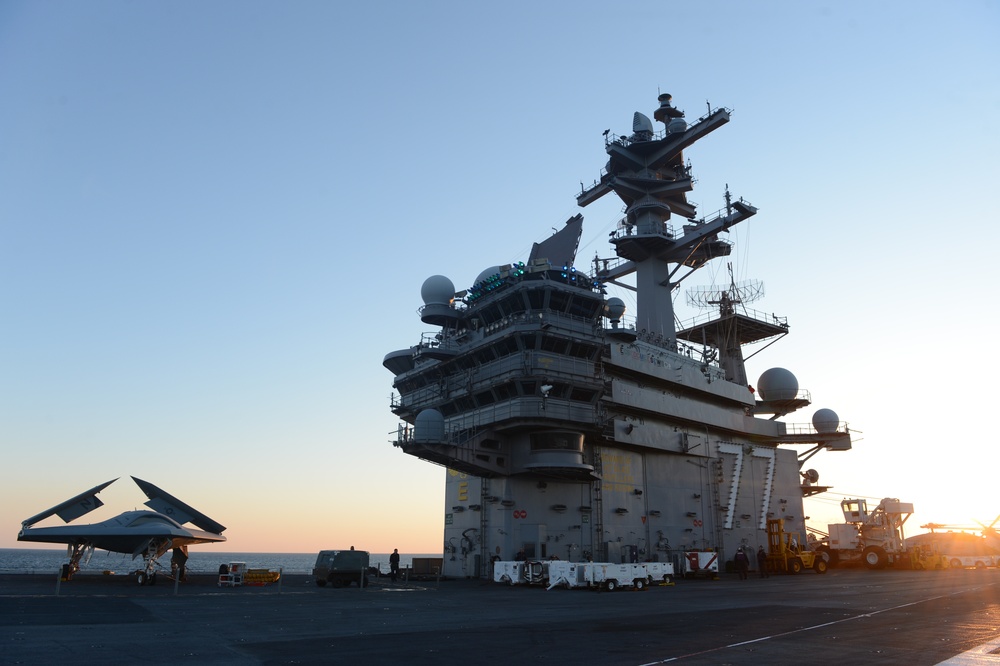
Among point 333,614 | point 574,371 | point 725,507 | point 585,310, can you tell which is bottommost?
point 333,614

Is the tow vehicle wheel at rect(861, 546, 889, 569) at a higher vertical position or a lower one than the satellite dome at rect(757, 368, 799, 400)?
lower

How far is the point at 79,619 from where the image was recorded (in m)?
18.0

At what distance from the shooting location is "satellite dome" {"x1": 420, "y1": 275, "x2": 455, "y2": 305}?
43.2 metres

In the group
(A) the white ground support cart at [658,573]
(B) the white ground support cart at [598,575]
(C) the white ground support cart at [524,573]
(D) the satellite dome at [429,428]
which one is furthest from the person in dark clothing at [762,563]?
(D) the satellite dome at [429,428]

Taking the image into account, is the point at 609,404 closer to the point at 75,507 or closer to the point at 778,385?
the point at 778,385

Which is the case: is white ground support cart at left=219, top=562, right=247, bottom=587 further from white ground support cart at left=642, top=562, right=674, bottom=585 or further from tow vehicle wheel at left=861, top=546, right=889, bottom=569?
tow vehicle wheel at left=861, top=546, right=889, bottom=569

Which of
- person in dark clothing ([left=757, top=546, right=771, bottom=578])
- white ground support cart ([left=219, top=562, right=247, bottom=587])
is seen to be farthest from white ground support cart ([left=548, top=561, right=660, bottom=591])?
white ground support cart ([left=219, top=562, right=247, bottom=587])

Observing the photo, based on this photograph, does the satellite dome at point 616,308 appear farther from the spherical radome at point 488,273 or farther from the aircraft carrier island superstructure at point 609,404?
the spherical radome at point 488,273

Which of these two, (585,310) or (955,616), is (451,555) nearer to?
(585,310)

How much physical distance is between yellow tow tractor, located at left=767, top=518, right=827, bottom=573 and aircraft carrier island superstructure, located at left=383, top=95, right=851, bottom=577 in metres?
2.52

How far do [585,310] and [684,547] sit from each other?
59.8ft

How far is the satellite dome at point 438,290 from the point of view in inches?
1702

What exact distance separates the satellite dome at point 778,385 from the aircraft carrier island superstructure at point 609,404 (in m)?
0.12

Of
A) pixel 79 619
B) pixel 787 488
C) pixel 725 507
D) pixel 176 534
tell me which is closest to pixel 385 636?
pixel 79 619
